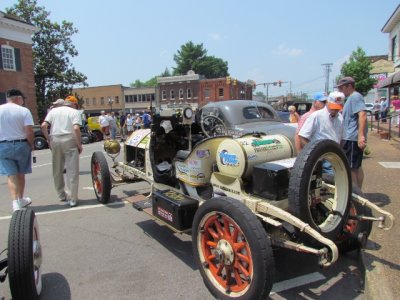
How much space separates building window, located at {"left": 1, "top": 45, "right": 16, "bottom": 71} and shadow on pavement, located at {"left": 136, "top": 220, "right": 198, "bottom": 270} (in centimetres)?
2535

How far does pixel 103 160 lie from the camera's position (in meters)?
6.20

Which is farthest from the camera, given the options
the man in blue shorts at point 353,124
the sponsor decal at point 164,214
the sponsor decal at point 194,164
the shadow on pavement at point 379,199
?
the shadow on pavement at point 379,199

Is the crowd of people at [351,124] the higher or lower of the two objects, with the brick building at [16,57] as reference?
lower

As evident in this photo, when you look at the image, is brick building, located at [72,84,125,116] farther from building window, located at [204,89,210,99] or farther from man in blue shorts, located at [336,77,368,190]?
man in blue shorts, located at [336,77,368,190]

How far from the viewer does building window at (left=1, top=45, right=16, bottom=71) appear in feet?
85.3

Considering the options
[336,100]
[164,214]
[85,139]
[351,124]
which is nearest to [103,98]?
[85,139]

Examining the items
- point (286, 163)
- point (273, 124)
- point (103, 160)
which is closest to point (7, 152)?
point (103, 160)

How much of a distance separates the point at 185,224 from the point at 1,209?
4096 mm

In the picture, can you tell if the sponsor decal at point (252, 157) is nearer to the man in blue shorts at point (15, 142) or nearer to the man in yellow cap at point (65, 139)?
the man in blue shorts at point (15, 142)

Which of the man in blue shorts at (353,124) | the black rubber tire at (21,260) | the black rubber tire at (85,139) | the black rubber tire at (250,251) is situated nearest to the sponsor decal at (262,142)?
the black rubber tire at (250,251)

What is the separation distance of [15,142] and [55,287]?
2616 mm

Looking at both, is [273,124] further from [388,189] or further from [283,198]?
[283,198]

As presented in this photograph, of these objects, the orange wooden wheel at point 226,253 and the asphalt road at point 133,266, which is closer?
the orange wooden wheel at point 226,253

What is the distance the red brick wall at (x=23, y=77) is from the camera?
2578 centimetres
